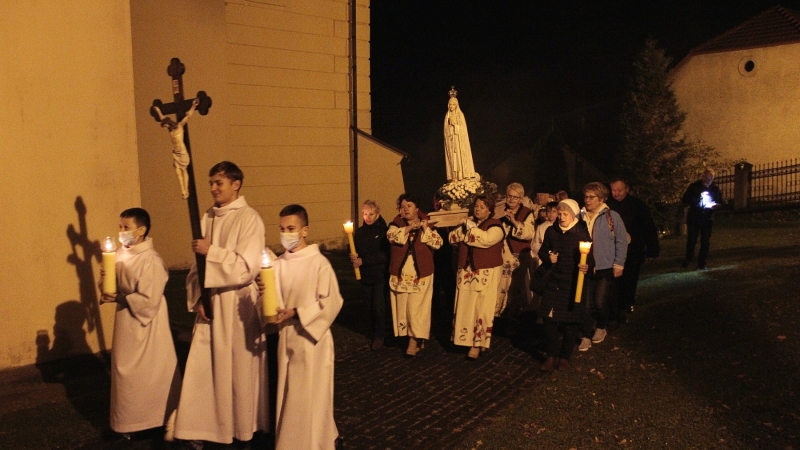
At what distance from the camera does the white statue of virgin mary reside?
12.4 metres

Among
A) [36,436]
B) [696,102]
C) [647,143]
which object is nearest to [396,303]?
[36,436]

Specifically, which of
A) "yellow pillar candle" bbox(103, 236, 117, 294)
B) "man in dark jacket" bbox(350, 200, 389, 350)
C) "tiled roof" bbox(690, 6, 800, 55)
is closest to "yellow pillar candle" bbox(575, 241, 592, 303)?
"man in dark jacket" bbox(350, 200, 389, 350)

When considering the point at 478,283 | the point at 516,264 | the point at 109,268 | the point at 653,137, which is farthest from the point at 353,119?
the point at 109,268

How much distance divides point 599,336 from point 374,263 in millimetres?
2747

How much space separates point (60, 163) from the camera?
7.50 m

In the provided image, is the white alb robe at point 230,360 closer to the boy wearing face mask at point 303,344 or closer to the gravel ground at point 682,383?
the boy wearing face mask at point 303,344

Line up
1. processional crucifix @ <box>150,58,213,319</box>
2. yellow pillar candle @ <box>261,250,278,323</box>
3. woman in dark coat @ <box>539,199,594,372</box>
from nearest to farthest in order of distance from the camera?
yellow pillar candle @ <box>261,250,278,323</box>
processional crucifix @ <box>150,58,213,319</box>
woman in dark coat @ <box>539,199,594,372</box>

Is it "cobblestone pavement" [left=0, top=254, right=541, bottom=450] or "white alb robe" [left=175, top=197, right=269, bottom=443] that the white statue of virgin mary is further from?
"white alb robe" [left=175, top=197, right=269, bottom=443]

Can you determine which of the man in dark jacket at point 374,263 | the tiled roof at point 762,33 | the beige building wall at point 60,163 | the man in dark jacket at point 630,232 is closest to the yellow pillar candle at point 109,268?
the beige building wall at point 60,163

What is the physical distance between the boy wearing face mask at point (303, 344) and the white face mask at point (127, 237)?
1.38 meters

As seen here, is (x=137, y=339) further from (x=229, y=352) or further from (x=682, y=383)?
(x=682, y=383)

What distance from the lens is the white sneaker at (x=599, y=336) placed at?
8406 millimetres

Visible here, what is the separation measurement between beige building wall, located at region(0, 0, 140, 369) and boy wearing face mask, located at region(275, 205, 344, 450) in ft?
12.1

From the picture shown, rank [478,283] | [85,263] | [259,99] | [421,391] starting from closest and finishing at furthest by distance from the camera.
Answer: [421,391] < [85,263] < [478,283] < [259,99]
